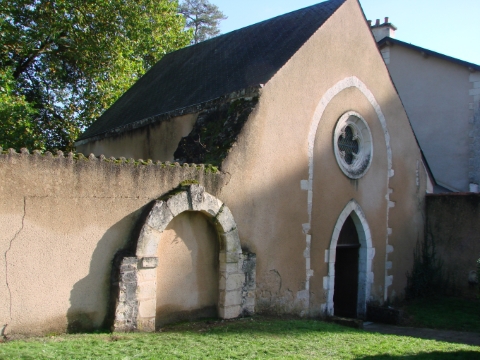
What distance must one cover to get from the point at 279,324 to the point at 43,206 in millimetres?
3875

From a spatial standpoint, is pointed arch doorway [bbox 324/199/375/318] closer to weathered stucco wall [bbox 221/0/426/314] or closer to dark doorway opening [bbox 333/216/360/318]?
dark doorway opening [bbox 333/216/360/318]

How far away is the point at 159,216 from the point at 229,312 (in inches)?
77.4

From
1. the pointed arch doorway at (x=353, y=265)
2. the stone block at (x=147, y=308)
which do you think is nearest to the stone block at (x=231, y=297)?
the stone block at (x=147, y=308)

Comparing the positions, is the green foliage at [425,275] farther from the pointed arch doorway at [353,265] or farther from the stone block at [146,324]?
the stone block at [146,324]

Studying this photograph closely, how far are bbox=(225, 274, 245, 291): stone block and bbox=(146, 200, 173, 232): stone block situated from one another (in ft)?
4.82

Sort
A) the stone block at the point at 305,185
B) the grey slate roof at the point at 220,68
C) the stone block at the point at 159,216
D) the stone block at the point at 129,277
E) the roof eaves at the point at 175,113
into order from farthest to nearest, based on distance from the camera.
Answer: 1. the grey slate roof at the point at 220,68
2. the stone block at the point at 305,185
3. the roof eaves at the point at 175,113
4. the stone block at the point at 159,216
5. the stone block at the point at 129,277

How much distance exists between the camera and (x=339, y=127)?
10.1m

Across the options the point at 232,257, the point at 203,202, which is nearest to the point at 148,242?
the point at 203,202

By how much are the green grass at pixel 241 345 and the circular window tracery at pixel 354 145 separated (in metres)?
3.77

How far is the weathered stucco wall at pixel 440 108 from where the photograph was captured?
14297mm

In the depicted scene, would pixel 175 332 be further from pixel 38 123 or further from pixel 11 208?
pixel 38 123

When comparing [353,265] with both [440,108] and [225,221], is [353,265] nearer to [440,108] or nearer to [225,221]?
[225,221]

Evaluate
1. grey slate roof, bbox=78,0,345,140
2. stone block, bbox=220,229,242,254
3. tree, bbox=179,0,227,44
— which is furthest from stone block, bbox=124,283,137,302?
tree, bbox=179,0,227,44

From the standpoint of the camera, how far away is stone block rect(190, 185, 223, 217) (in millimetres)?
7094
